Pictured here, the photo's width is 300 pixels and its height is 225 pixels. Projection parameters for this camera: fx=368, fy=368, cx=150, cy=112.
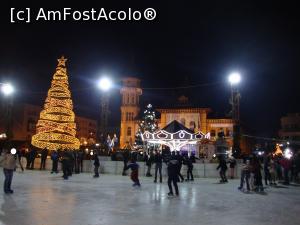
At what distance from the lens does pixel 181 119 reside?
64875 mm

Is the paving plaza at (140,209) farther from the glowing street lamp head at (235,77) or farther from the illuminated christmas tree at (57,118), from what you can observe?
the illuminated christmas tree at (57,118)

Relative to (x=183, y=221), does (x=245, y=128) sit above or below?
above

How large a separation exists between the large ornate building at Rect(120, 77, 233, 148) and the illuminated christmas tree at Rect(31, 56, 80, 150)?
31.4 metres

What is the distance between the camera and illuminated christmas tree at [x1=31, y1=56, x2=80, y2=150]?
30516mm

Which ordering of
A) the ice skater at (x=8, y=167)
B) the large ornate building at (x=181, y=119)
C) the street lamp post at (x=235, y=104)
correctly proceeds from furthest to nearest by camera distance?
the large ornate building at (x=181, y=119) → the street lamp post at (x=235, y=104) → the ice skater at (x=8, y=167)

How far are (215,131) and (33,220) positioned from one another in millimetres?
59411

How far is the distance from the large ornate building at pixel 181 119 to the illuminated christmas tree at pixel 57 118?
31403mm

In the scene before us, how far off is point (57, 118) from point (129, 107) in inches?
1616

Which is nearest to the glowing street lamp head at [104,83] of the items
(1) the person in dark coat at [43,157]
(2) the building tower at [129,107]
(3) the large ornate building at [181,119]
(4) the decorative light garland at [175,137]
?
(4) the decorative light garland at [175,137]

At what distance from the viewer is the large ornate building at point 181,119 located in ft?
210

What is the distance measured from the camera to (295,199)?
→ 11836 millimetres

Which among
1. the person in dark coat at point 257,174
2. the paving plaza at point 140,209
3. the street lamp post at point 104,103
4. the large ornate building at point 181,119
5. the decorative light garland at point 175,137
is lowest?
the paving plaza at point 140,209

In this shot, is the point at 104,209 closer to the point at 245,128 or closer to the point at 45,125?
the point at 45,125

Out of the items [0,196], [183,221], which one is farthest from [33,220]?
[0,196]
